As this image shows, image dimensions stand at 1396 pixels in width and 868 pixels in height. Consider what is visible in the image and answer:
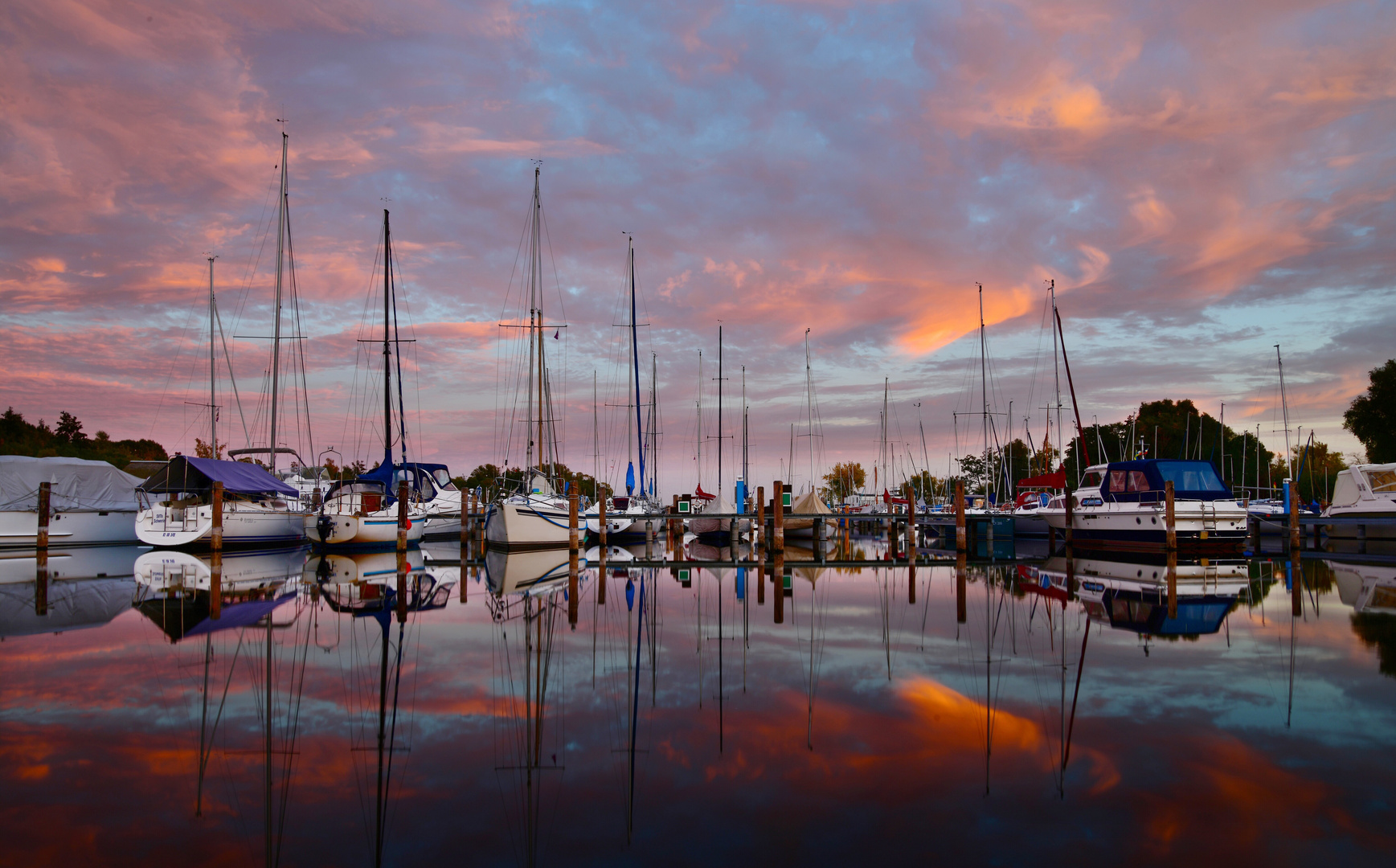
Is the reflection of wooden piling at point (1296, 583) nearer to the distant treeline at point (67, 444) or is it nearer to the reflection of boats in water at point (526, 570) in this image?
the reflection of boats in water at point (526, 570)

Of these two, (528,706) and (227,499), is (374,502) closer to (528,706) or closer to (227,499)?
(227,499)

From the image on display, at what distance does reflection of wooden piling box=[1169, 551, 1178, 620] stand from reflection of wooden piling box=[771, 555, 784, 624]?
25.6ft

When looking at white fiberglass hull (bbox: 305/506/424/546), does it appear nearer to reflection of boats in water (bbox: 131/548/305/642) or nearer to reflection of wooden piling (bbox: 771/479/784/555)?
reflection of boats in water (bbox: 131/548/305/642)

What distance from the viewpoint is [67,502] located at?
37.8 m

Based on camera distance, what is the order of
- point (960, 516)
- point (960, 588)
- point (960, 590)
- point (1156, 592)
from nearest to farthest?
point (1156, 592) → point (960, 590) → point (960, 588) → point (960, 516)

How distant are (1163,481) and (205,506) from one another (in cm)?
3978

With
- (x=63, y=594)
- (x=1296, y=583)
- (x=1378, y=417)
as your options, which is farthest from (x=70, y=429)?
(x=1378, y=417)

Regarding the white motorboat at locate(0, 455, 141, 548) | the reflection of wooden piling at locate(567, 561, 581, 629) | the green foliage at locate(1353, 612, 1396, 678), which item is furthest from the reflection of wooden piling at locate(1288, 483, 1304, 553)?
the white motorboat at locate(0, 455, 141, 548)

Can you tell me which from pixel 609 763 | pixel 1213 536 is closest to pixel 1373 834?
pixel 609 763

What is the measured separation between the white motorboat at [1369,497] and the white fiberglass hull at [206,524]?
49839mm

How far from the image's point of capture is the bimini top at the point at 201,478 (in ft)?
105

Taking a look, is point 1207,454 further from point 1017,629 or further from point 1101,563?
point 1017,629

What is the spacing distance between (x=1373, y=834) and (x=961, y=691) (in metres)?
4.55

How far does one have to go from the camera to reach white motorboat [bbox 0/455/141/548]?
115 ft
